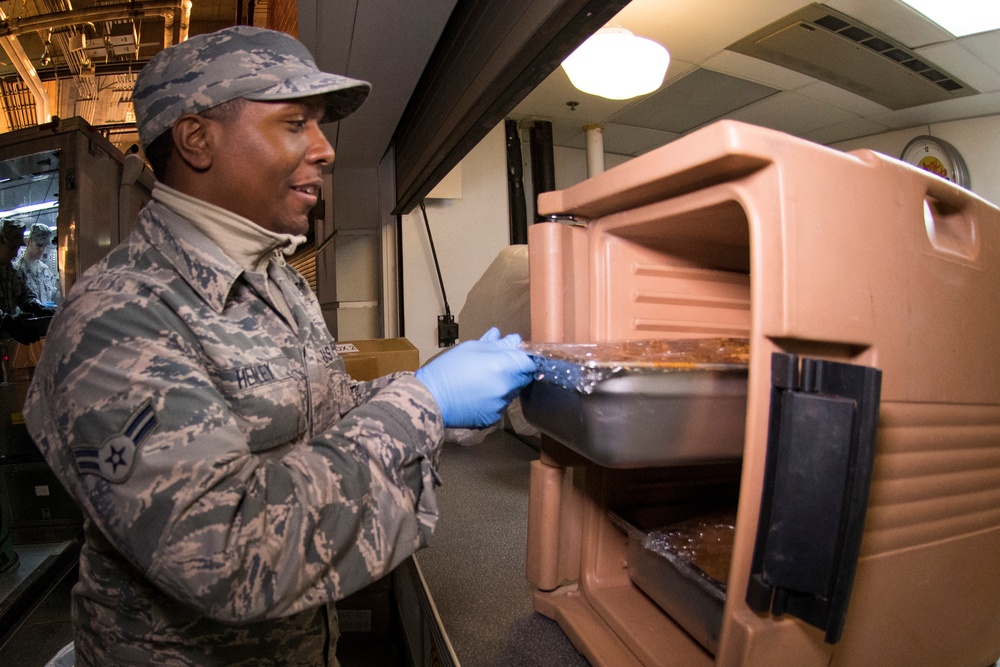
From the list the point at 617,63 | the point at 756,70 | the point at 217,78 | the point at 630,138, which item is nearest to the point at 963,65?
the point at 756,70

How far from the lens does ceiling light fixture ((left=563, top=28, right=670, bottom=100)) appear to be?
6.91 ft

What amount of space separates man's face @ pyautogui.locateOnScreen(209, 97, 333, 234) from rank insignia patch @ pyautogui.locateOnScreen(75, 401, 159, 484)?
428 mm

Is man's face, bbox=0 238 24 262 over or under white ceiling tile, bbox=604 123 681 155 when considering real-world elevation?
under

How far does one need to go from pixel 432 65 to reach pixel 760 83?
2.35 meters

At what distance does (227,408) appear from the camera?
2.30 ft

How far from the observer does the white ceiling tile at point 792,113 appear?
359 cm

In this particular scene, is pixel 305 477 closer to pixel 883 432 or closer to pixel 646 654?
pixel 646 654

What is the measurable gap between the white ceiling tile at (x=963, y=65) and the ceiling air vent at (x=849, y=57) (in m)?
0.04

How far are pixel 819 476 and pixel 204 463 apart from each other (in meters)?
0.72

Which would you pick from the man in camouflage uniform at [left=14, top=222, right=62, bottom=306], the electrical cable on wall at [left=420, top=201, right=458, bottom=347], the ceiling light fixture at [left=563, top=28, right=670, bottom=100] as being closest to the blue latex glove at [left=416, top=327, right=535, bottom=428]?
the ceiling light fixture at [left=563, top=28, right=670, bottom=100]

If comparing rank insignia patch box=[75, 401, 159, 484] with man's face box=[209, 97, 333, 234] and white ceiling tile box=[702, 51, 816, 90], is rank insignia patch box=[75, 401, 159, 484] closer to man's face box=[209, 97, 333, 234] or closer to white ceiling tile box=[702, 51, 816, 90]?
man's face box=[209, 97, 333, 234]

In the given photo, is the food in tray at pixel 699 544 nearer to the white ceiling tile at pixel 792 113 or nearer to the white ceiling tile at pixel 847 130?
the white ceiling tile at pixel 792 113

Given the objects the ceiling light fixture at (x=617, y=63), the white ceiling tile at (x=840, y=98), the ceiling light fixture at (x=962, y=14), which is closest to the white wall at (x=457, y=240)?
the ceiling light fixture at (x=617, y=63)

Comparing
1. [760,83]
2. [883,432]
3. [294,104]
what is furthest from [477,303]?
[760,83]
